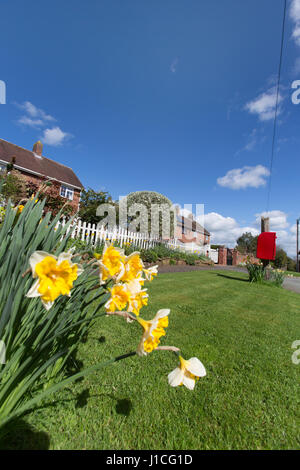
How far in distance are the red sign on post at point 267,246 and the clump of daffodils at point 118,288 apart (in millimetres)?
7727

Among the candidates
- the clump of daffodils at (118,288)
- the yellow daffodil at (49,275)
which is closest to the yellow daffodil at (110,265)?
the clump of daffodils at (118,288)

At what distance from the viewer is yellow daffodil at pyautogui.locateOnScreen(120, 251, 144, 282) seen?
805mm

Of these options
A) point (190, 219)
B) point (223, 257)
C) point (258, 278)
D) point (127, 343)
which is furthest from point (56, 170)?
point (190, 219)

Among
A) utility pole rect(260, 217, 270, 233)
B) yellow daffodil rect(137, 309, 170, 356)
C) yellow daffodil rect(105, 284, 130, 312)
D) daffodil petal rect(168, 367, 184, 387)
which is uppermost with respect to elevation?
utility pole rect(260, 217, 270, 233)

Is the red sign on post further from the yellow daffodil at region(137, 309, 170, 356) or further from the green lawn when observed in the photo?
the yellow daffodil at region(137, 309, 170, 356)

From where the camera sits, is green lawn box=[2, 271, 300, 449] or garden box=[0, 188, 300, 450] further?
green lawn box=[2, 271, 300, 449]

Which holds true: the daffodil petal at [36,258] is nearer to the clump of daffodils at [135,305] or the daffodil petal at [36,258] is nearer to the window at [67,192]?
the clump of daffodils at [135,305]

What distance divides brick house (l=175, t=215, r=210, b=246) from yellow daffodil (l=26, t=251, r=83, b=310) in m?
33.9

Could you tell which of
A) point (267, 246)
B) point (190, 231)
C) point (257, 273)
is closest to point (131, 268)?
point (257, 273)

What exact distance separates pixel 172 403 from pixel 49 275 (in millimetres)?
1199

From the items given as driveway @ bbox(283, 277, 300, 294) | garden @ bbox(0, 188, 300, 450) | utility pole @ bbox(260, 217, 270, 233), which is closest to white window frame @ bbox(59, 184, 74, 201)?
utility pole @ bbox(260, 217, 270, 233)

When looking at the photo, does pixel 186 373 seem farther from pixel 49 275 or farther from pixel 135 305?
pixel 49 275

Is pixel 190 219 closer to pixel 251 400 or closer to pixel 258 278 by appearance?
pixel 258 278
